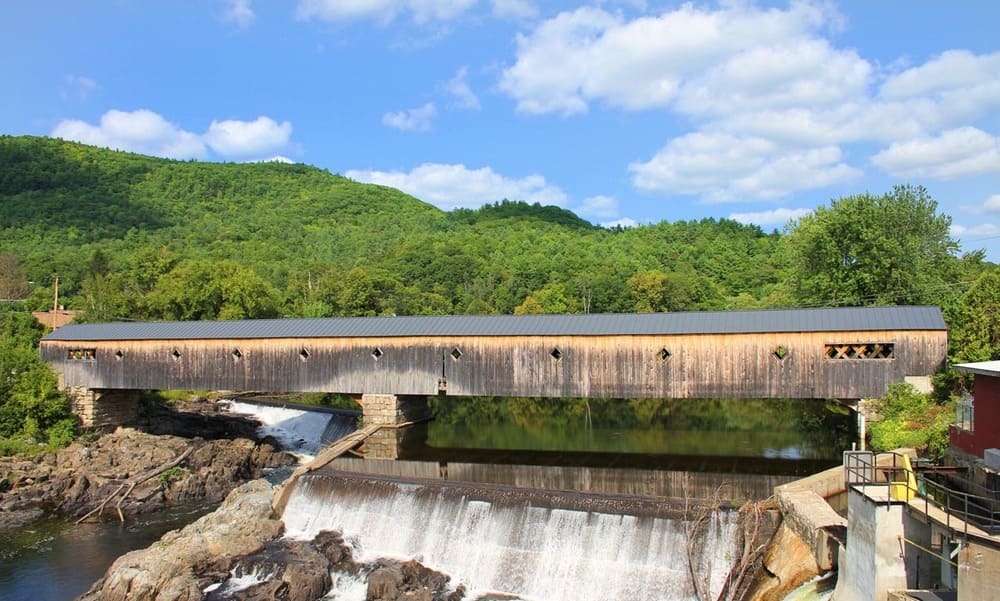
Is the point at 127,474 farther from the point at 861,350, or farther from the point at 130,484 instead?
the point at 861,350

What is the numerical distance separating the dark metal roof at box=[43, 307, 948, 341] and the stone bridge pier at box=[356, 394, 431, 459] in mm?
2446

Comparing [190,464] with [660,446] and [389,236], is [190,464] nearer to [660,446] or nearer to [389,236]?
[660,446]

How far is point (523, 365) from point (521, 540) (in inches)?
328

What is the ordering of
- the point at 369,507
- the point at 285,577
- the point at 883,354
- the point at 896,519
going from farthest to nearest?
the point at 883,354 → the point at 369,507 → the point at 285,577 → the point at 896,519

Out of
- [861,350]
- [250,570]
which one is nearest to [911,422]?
[861,350]

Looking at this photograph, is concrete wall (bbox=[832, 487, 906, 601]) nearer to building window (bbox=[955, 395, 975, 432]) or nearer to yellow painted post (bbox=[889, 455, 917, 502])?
yellow painted post (bbox=[889, 455, 917, 502])

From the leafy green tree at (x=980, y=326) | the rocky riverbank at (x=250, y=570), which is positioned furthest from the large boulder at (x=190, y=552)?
the leafy green tree at (x=980, y=326)

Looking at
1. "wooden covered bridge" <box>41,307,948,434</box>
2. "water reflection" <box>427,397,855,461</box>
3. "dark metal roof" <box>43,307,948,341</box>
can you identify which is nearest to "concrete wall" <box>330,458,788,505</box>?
"wooden covered bridge" <box>41,307,948,434</box>

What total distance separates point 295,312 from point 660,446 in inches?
1687

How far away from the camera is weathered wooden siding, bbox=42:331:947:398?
2045cm

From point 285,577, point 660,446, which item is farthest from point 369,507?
point 660,446

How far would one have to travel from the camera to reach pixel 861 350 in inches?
808

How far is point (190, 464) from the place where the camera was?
84.6 feet

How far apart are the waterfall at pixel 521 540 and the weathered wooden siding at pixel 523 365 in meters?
6.38
